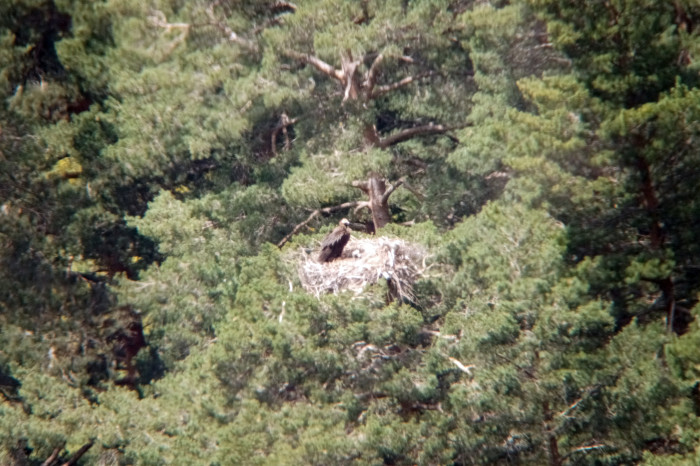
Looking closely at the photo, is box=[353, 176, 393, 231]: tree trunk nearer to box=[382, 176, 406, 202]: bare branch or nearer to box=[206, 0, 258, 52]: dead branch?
box=[382, 176, 406, 202]: bare branch

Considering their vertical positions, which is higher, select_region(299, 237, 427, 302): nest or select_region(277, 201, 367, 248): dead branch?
select_region(299, 237, 427, 302): nest

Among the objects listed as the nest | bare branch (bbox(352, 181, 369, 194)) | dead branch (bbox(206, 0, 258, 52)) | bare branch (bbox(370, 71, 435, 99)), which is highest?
dead branch (bbox(206, 0, 258, 52))

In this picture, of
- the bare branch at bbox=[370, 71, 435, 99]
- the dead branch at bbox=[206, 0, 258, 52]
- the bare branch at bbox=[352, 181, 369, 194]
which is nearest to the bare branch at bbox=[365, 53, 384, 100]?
the bare branch at bbox=[370, 71, 435, 99]

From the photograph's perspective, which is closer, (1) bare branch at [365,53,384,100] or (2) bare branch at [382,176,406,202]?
(1) bare branch at [365,53,384,100]

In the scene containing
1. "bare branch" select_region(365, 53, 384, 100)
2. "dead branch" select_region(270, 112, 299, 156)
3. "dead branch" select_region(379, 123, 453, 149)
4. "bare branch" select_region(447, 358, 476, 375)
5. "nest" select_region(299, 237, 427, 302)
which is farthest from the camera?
"dead branch" select_region(270, 112, 299, 156)

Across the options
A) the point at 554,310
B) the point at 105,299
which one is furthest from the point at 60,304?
the point at 554,310

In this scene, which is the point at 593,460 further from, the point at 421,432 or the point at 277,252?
the point at 277,252

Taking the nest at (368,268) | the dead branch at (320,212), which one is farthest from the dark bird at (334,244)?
the dead branch at (320,212)
